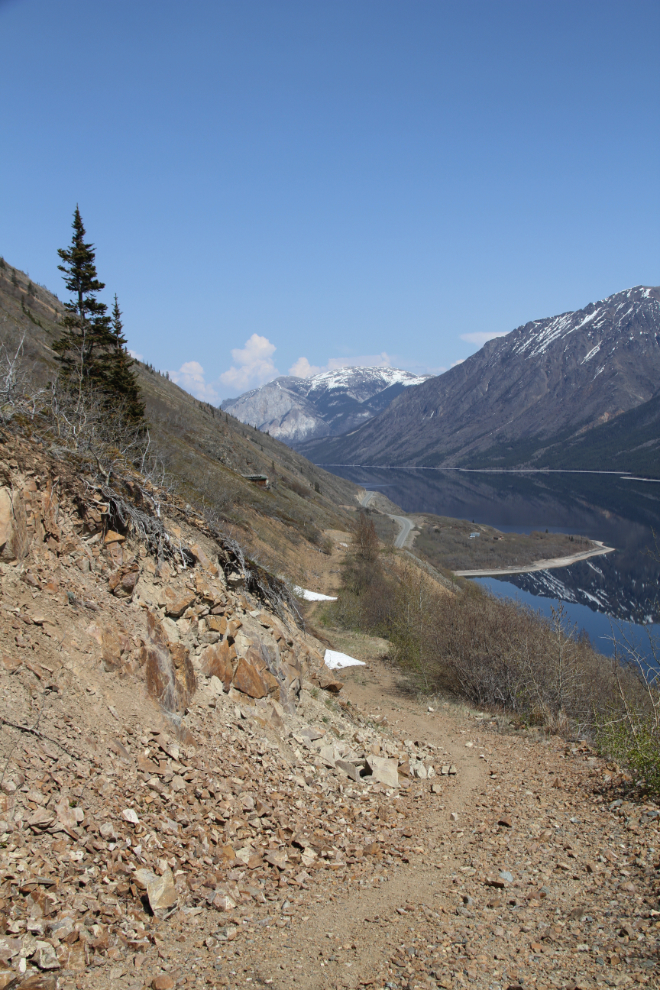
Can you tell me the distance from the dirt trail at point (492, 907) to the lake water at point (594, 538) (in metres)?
3.48

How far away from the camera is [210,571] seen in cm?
1229

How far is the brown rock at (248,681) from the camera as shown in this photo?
10.8 meters

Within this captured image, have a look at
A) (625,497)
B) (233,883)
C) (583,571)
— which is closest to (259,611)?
(233,883)

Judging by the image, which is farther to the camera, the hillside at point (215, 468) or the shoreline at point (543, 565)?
the shoreline at point (543, 565)

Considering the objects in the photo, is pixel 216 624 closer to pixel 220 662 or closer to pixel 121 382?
pixel 220 662

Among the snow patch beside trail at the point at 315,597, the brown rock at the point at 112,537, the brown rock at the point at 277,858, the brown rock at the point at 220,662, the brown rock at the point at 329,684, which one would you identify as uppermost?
the brown rock at the point at 112,537

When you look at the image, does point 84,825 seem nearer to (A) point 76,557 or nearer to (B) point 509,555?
(A) point 76,557

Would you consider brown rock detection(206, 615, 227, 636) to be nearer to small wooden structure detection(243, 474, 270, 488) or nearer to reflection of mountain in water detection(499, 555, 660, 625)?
small wooden structure detection(243, 474, 270, 488)

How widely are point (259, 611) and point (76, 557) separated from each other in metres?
5.07

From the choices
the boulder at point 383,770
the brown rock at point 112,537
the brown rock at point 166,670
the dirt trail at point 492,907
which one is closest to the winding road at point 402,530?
the boulder at point 383,770

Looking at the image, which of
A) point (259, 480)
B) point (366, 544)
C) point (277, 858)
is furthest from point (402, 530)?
point (277, 858)

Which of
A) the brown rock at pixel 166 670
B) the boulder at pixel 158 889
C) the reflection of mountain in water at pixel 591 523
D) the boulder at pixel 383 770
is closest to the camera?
the boulder at pixel 158 889

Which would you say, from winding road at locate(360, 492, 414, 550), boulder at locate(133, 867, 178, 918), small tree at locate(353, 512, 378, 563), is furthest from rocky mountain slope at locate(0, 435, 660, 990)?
winding road at locate(360, 492, 414, 550)

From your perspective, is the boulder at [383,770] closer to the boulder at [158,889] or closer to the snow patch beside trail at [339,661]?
the boulder at [158,889]
